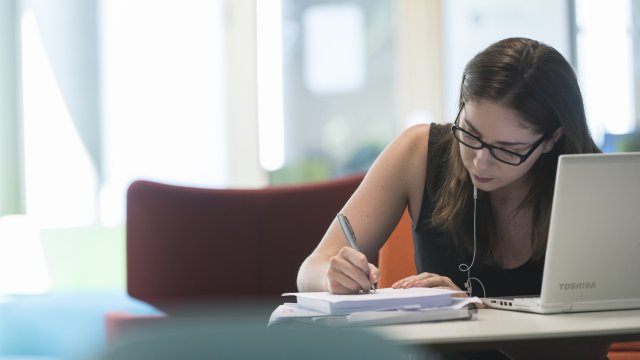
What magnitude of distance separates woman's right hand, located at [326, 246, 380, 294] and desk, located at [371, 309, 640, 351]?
198 millimetres

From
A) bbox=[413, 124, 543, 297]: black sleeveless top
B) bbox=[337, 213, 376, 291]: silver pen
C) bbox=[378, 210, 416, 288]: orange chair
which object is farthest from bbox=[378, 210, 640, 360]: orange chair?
bbox=[337, 213, 376, 291]: silver pen

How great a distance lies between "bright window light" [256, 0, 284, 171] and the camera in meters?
4.61

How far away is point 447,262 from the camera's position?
1931 millimetres

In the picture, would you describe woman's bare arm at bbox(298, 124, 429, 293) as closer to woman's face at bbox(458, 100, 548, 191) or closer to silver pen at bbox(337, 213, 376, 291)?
silver pen at bbox(337, 213, 376, 291)

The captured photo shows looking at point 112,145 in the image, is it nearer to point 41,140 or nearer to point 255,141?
point 41,140

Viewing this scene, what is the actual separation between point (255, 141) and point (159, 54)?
2.21 feet

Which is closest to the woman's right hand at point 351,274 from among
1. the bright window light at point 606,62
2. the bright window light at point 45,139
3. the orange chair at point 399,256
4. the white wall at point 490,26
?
the orange chair at point 399,256

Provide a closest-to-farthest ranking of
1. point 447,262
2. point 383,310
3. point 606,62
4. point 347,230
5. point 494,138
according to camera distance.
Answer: point 383,310 < point 494,138 < point 347,230 < point 447,262 < point 606,62

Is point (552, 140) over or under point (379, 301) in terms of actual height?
over

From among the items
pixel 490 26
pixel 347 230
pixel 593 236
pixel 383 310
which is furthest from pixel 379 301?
pixel 490 26

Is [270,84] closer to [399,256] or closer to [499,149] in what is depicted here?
[399,256]

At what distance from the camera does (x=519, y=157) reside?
174 cm

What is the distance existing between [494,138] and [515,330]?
0.58m

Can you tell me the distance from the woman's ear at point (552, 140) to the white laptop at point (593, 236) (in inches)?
14.7
